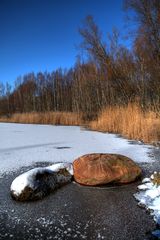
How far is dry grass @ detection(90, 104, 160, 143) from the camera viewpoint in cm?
534

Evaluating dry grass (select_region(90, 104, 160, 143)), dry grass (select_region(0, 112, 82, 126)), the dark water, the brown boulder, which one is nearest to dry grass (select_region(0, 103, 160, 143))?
dry grass (select_region(90, 104, 160, 143))

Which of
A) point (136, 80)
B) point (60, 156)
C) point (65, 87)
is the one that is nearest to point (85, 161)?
point (60, 156)

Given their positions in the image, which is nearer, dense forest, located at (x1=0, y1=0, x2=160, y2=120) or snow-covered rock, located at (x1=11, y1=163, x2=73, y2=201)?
snow-covered rock, located at (x1=11, y1=163, x2=73, y2=201)

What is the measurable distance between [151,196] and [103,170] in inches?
23.1

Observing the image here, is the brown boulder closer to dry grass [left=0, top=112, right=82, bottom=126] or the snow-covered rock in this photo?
the snow-covered rock

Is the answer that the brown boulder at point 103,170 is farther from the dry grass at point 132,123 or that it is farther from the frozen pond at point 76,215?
the dry grass at point 132,123

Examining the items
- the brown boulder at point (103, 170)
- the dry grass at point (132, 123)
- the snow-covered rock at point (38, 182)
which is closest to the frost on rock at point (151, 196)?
the brown boulder at point (103, 170)

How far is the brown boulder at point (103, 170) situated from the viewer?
8.72 ft

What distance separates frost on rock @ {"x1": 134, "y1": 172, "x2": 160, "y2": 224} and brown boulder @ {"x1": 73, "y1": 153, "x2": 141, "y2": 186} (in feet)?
0.59

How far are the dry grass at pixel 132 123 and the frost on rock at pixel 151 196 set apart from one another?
2.61 metres

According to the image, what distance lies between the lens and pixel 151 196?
2.26m

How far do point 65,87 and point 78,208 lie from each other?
18.4 meters

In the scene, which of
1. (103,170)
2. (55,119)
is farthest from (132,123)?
(55,119)

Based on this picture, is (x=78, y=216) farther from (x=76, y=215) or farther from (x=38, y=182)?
(x=38, y=182)
